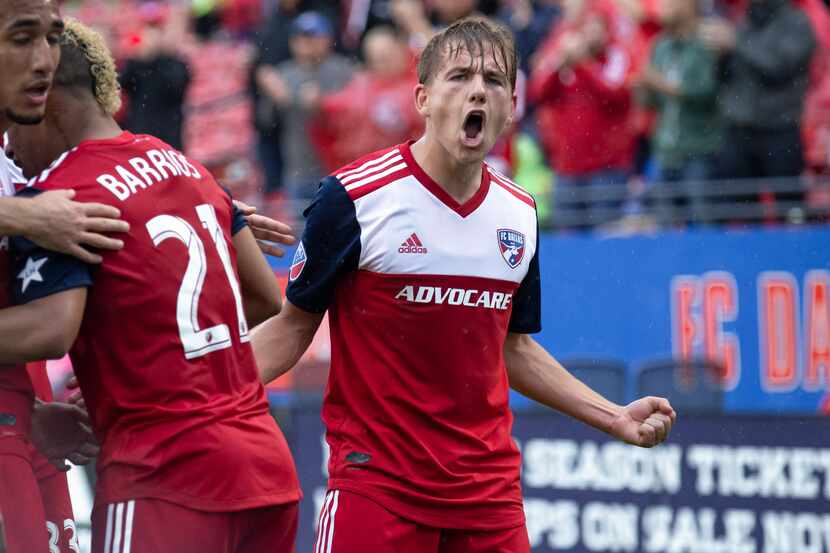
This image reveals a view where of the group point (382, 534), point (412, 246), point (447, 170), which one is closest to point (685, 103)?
point (447, 170)

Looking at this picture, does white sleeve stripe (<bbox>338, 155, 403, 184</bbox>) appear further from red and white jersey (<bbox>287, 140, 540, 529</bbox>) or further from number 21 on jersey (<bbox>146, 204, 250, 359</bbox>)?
number 21 on jersey (<bbox>146, 204, 250, 359</bbox>)

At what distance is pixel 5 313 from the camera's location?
13.2 feet

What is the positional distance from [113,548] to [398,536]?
0.93 metres

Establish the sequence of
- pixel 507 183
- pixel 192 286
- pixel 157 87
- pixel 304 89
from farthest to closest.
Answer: pixel 304 89, pixel 157 87, pixel 507 183, pixel 192 286

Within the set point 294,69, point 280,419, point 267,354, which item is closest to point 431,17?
point 294,69

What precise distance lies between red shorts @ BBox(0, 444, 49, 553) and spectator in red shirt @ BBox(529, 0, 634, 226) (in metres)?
6.35

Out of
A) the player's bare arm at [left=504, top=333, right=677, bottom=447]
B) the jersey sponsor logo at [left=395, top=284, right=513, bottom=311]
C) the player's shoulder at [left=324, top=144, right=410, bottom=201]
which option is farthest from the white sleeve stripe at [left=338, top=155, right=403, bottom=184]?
the player's bare arm at [left=504, top=333, right=677, bottom=447]

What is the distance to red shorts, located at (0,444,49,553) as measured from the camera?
14.8ft

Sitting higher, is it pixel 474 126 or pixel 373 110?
pixel 373 110

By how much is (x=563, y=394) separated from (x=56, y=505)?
1.82 metres

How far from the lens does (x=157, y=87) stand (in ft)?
38.8

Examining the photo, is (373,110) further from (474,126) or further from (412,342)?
(412,342)

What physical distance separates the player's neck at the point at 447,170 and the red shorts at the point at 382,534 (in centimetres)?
108

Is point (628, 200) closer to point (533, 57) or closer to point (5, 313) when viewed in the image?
point (533, 57)
